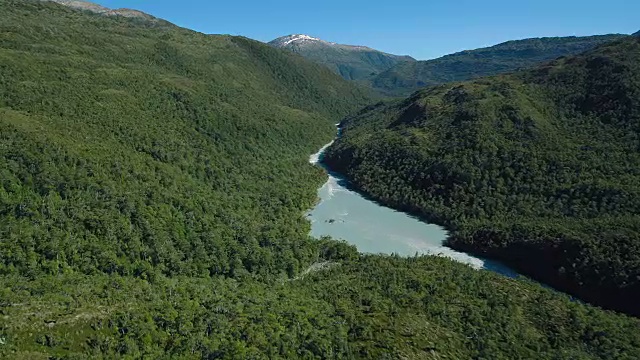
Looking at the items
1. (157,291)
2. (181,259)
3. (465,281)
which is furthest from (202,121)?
(465,281)

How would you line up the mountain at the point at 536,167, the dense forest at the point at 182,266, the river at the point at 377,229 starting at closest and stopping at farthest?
the dense forest at the point at 182,266
the mountain at the point at 536,167
the river at the point at 377,229

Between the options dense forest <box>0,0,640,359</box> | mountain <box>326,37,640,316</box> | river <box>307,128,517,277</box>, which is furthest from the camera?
river <box>307,128,517,277</box>

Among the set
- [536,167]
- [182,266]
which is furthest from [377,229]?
[182,266]

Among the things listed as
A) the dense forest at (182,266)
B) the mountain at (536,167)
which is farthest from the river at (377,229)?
the dense forest at (182,266)

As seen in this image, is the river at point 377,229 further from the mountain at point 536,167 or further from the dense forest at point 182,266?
the dense forest at point 182,266

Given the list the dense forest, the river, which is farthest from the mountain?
the dense forest

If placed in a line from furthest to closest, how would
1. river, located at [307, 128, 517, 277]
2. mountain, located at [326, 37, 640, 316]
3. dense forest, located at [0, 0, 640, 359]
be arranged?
river, located at [307, 128, 517, 277], mountain, located at [326, 37, 640, 316], dense forest, located at [0, 0, 640, 359]

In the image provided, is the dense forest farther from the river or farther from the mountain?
the mountain
